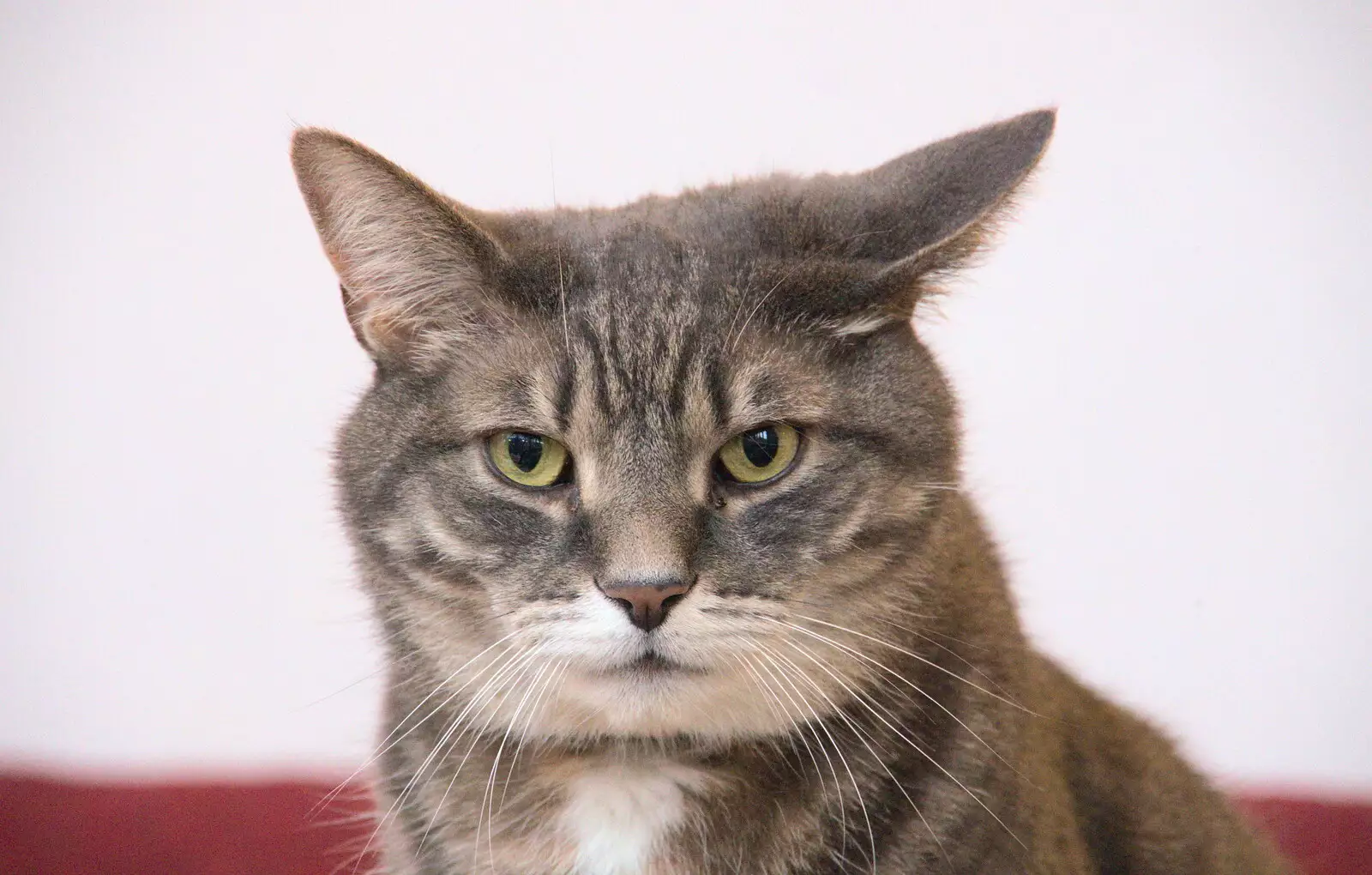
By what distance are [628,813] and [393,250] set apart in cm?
61

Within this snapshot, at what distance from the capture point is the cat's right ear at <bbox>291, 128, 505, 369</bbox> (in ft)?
4.09

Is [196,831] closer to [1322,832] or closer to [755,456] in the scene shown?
[755,456]

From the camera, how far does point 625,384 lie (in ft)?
4.12

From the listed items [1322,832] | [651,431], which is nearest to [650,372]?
[651,431]

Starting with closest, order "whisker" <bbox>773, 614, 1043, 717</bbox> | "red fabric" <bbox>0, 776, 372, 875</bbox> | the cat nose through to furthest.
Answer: the cat nose < "whisker" <bbox>773, 614, 1043, 717</bbox> < "red fabric" <bbox>0, 776, 372, 875</bbox>

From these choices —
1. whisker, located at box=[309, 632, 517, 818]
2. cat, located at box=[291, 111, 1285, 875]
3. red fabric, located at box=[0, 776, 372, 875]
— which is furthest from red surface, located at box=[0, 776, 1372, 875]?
cat, located at box=[291, 111, 1285, 875]

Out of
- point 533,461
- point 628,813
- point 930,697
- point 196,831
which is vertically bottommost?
point 196,831

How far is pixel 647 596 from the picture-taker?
114cm

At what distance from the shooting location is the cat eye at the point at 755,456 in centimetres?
127

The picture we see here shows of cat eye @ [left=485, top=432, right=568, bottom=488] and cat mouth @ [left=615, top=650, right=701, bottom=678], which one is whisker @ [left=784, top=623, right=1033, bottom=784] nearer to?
cat mouth @ [left=615, top=650, right=701, bottom=678]

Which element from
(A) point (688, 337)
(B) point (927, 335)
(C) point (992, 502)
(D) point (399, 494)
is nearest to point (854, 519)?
(A) point (688, 337)

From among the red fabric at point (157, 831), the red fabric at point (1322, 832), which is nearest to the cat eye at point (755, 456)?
the red fabric at point (157, 831)

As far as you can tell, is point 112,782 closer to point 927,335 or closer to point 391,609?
point 391,609

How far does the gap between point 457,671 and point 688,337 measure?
16.0 inches
